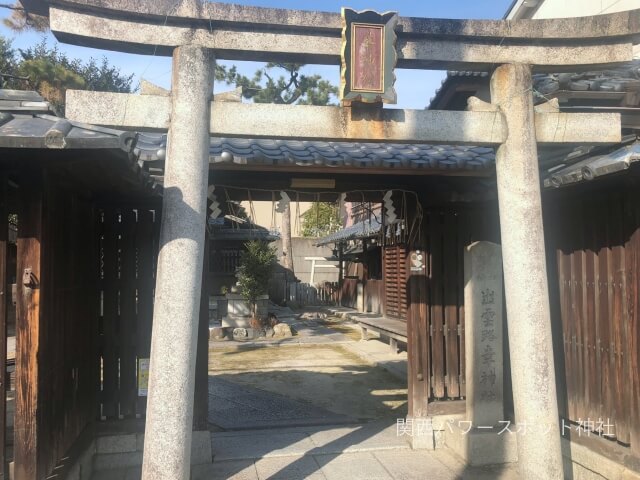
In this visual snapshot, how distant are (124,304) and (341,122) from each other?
369 cm

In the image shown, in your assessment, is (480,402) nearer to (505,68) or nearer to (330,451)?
(330,451)

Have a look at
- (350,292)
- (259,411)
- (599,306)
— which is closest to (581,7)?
(599,306)

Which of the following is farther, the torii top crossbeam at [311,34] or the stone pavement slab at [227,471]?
the stone pavement slab at [227,471]

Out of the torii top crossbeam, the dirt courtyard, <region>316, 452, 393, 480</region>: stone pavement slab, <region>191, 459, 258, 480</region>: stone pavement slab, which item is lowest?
<region>316, 452, 393, 480</region>: stone pavement slab

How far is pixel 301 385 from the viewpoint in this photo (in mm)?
11586

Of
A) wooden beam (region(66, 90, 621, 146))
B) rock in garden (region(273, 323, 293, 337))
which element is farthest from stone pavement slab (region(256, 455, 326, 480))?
rock in garden (region(273, 323, 293, 337))

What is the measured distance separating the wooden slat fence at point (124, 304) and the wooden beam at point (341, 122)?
2156 mm

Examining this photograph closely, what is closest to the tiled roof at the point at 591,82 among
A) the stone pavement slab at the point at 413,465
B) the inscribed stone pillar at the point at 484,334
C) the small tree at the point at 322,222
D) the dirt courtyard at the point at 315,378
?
the inscribed stone pillar at the point at 484,334

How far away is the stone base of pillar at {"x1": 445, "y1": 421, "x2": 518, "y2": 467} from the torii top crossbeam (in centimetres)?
448

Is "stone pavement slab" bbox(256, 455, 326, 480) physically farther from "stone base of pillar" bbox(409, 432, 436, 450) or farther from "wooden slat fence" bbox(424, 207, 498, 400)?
"wooden slat fence" bbox(424, 207, 498, 400)

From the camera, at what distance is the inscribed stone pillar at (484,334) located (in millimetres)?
7039

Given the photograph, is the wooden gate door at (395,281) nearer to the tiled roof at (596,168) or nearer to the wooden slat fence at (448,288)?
the wooden slat fence at (448,288)

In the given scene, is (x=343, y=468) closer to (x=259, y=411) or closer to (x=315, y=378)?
(x=259, y=411)

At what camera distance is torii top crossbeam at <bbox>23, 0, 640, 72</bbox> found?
483 cm
